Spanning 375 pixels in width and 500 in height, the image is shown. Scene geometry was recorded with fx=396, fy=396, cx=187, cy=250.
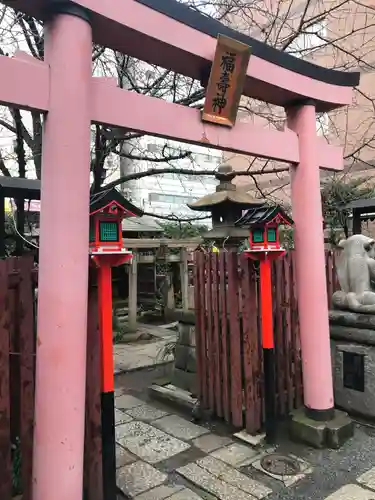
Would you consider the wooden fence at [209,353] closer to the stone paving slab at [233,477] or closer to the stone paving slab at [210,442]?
the stone paving slab at [210,442]

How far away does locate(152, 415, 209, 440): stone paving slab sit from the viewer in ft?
14.7

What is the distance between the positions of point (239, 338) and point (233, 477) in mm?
1393

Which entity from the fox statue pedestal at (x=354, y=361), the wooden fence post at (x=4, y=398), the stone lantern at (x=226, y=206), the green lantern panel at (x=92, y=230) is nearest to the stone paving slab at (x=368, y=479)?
the fox statue pedestal at (x=354, y=361)

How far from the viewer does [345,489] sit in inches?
130

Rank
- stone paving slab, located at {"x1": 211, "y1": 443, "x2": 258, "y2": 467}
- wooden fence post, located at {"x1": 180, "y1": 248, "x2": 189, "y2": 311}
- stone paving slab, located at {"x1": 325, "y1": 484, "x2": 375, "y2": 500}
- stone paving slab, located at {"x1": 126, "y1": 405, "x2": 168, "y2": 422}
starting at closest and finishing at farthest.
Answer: stone paving slab, located at {"x1": 325, "y1": 484, "x2": 375, "y2": 500}, stone paving slab, located at {"x1": 211, "y1": 443, "x2": 258, "y2": 467}, stone paving slab, located at {"x1": 126, "y1": 405, "x2": 168, "y2": 422}, wooden fence post, located at {"x1": 180, "y1": 248, "x2": 189, "y2": 311}

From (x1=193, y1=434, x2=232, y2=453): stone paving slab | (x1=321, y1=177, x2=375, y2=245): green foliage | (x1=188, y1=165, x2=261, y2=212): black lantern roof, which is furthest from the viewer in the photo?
(x1=321, y1=177, x2=375, y2=245): green foliage

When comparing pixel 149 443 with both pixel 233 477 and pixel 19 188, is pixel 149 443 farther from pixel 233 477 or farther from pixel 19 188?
pixel 19 188

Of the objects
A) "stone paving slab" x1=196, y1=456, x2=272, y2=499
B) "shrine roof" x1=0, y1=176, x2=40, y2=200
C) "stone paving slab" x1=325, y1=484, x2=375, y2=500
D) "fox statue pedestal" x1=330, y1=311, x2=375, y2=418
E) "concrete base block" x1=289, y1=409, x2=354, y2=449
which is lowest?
"stone paving slab" x1=325, y1=484, x2=375, y2=500

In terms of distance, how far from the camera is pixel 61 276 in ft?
8.70

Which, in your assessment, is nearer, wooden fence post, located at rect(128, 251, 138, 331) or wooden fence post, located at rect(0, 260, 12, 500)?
wooden fence post, located at rect(0, 260, 12, 500)

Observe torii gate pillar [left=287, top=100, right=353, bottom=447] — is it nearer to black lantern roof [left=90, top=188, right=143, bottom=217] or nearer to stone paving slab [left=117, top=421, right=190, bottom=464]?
stone paving slab [left=117, top=421, right=190, bottom=464]

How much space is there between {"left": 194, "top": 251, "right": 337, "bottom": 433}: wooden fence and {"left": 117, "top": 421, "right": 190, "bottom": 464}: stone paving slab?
2.31 ft

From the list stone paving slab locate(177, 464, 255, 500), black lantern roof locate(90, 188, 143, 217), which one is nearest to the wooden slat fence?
black lantern roof locate(90, 188, 143, 217)

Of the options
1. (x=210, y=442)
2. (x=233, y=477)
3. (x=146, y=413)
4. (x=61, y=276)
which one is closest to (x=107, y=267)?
(x=61, y=276)
